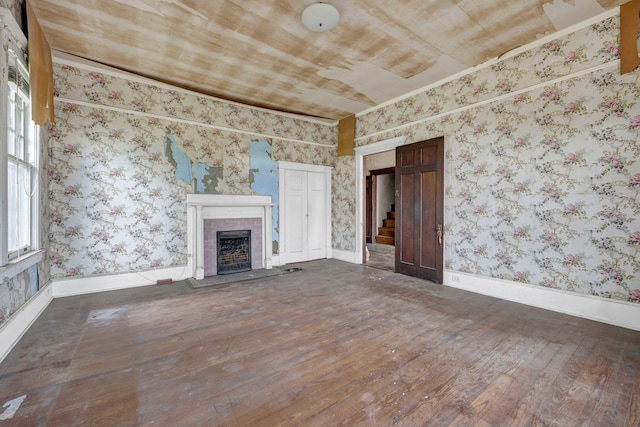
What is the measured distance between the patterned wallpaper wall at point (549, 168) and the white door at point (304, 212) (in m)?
2.72

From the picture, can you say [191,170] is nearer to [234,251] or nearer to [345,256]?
[234,251]

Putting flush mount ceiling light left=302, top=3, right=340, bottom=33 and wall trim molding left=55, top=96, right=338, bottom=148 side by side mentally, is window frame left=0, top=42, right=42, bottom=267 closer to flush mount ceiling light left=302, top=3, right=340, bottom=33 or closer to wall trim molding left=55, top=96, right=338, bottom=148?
wall trim molding left=55, top=96, right=338, bottom=148

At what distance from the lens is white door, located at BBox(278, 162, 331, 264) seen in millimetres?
5672

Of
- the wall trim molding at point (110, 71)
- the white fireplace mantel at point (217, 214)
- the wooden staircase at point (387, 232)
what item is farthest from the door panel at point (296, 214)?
the wooden staircase at point (387, 232)

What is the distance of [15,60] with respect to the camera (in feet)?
8.51

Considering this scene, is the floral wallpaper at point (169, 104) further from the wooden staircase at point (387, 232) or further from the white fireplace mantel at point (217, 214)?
the wooden staircase at point (387, 232)

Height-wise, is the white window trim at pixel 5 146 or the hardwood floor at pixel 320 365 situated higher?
the white window trim at pixel 5 146

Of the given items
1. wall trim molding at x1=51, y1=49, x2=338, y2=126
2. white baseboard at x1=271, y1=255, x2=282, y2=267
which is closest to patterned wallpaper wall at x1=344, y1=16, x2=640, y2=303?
white baseboard at x1=271, y1=255, x2=282, y2=267

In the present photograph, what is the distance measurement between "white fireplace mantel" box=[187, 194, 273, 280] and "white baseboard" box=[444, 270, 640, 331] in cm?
322

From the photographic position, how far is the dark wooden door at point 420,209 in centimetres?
420

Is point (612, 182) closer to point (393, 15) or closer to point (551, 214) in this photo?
point (551, 214)

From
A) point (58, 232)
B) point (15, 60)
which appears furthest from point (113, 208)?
point (15, 60)

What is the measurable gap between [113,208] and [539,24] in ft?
18.8

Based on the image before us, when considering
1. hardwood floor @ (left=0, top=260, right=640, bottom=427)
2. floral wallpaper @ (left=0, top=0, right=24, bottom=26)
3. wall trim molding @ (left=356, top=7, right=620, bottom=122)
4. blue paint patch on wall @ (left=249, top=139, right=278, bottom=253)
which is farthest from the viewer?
blue paint patch on wall @ (left=249, top=139, right=278, bottom=253)
